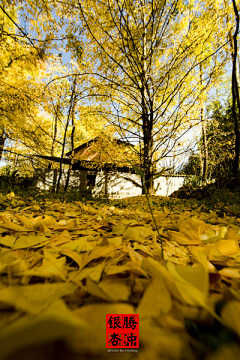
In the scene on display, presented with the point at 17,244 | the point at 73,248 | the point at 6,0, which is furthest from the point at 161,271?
the point at 6,0

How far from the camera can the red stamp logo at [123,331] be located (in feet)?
0.64

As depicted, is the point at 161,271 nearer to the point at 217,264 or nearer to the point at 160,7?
the point at 217,264

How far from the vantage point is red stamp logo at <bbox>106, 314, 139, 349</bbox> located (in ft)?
0.64

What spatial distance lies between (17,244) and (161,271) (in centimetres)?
42

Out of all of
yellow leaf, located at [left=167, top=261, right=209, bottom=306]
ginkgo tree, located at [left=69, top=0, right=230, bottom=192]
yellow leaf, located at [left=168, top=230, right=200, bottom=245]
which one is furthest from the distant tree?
yellow leaf, located at [left=167, top=261, right=209, bottom=306]

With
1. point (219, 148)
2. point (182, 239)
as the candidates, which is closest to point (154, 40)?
point (219, 148)

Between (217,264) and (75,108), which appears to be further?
(75,108)

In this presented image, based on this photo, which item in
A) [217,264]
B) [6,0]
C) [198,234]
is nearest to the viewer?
[217,264]

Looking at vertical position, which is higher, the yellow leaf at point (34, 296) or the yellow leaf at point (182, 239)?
the yellow leaf at point (182, 239)

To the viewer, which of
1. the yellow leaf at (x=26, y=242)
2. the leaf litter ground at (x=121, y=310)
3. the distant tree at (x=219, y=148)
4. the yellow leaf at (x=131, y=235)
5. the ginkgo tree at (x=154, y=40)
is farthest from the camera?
the distant tree at (x=219, y=148)

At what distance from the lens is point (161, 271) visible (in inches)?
10.0

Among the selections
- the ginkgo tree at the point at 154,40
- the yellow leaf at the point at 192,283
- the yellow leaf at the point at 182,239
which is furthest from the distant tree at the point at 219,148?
the yellow leaf at the point at 192,283

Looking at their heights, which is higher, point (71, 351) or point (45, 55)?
point (45, 55)

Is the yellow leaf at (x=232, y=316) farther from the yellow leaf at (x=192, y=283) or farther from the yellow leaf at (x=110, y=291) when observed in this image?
the yellow leaf at (x=110, y=291)
